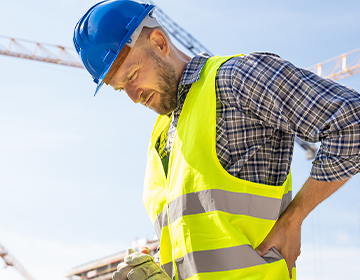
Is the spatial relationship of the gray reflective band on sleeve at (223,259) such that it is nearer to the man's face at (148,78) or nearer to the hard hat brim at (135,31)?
the man's face at (148,78)

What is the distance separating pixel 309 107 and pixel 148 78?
1053mm

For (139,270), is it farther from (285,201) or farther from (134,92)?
(134,92)

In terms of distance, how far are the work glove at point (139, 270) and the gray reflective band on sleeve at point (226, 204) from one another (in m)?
0.27

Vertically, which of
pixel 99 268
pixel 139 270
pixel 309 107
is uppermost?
pixel 309 107

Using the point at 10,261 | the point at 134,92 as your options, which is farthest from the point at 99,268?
the point at 134,92

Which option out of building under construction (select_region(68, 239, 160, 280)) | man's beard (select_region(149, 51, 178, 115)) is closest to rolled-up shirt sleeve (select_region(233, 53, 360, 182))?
man's beard (select_region(149, 51, 178, 115))

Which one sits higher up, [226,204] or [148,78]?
[148,78]

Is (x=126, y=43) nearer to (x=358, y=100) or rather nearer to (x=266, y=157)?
(x=266, y=157)

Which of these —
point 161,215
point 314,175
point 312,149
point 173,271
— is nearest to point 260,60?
point 314,175

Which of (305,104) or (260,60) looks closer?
(305,104)

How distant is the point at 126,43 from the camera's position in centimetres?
256

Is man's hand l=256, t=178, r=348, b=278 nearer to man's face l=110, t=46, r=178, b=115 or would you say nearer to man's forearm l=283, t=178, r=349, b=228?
man's forearm l=283, t=178, r=349, b=228

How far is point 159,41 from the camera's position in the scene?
8.73ft

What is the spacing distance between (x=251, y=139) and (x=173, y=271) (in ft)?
2.84
